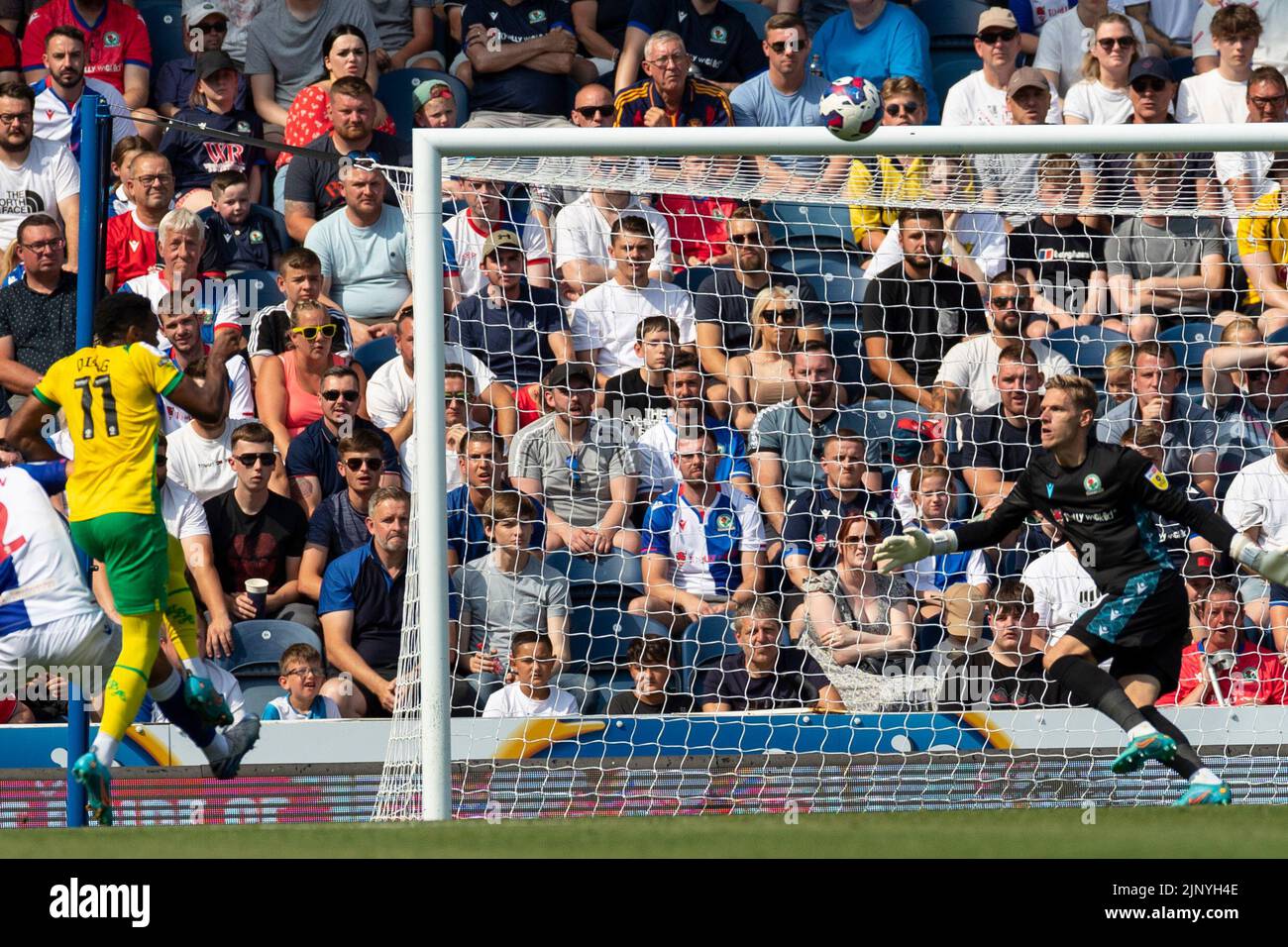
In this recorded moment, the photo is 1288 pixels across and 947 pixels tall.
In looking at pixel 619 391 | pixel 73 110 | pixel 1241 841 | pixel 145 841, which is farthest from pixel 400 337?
pixel 1241 841

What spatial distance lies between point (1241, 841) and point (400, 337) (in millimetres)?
4467

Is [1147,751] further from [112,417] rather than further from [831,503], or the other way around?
[112,417]

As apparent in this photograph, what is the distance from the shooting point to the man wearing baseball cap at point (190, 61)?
31.0 feet

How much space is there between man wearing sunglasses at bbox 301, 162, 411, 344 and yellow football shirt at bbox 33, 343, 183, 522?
2698 mm

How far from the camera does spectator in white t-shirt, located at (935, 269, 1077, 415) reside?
24.6 ft

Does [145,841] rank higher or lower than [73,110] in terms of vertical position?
lower

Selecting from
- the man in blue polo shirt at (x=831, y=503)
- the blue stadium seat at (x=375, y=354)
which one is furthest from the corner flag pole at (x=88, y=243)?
the man in blue polo shirt at (x=831, y=503)

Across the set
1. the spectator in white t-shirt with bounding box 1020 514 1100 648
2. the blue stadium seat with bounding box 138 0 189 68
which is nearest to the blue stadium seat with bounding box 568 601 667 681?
the spectator in white t-shirt with bounding box 1020 514 1100 648

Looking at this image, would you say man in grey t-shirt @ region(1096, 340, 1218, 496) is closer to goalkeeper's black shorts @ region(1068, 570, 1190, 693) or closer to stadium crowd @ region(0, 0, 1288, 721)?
stadium crowd @ region(0, 0, 1288, 721)

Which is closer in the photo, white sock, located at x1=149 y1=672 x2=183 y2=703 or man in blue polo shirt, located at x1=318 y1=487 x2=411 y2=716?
white sock, located at x1=149 y1=672 x2=183 y2=703

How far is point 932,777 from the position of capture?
257 inches

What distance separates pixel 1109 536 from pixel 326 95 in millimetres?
5137

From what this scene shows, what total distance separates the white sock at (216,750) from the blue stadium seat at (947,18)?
22.2 ft

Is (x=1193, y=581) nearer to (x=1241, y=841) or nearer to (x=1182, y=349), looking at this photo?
(x=1182, y=349)
